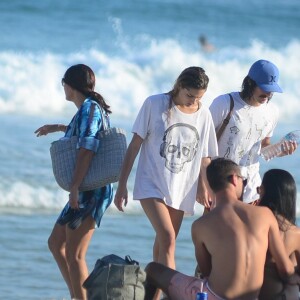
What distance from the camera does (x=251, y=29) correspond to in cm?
2928

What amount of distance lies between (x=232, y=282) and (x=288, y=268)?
0.34 m

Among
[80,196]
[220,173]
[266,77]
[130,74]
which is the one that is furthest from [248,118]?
[130,74]

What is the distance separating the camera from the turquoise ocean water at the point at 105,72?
980cm

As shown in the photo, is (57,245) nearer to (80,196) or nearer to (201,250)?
(80,196)

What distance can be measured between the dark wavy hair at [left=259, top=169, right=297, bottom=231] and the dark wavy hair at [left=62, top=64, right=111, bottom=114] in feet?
3.68

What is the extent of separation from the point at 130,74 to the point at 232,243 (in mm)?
15565

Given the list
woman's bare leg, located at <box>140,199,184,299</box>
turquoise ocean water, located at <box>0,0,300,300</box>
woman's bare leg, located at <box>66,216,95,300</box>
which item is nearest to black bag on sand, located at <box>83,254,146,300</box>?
woman's bare leg, located at <box>140,199,184,299</box>

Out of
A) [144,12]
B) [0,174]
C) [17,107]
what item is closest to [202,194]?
[0,174]

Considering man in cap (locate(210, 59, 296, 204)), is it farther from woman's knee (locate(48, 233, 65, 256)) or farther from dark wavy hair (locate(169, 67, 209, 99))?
woman's knee (locate(48, 233, 65, 256))

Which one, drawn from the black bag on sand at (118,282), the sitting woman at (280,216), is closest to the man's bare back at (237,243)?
the sitting woman at (280,216)

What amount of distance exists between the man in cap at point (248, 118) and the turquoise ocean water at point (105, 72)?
6.97 ft

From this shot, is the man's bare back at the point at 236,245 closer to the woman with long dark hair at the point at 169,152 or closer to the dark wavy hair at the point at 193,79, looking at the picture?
the woman with long dark hair at the point at 169,152

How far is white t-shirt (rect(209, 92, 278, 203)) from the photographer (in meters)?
6.81

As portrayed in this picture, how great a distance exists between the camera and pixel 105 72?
69.6 feet
